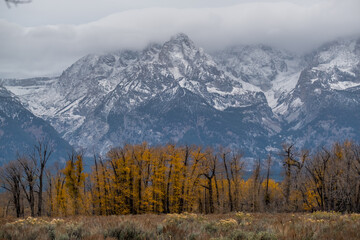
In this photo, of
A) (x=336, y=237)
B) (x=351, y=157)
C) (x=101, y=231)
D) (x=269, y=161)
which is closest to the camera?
(x=336, y=237)

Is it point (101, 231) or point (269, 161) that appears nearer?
point (101, 231)

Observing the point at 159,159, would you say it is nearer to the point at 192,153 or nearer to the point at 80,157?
the point at 192,153

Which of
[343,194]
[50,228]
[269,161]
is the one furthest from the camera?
[269,161]

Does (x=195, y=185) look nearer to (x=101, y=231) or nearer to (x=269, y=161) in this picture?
(x=269, y=161)

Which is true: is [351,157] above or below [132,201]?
above

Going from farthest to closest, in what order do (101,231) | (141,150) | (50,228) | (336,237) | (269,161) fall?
(269,161)
(141,150)
(50,228)
(101,231)
(336,237)

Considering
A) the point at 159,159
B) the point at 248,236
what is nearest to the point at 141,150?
the point at 159,159

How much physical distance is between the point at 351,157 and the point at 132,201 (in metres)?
28.7

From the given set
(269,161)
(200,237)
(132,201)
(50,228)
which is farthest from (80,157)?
(200,237)

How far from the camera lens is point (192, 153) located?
5322 cm

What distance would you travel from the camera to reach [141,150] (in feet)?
176

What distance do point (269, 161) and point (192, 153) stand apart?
19078 mm

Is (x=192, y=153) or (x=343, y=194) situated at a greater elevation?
(x=192, y=153)

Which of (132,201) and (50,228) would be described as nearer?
(50,228)
